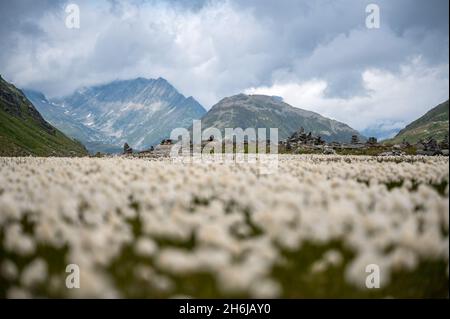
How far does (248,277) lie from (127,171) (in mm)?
10350

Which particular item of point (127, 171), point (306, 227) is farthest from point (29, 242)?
point (127, 171)

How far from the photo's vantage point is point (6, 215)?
7.94 m

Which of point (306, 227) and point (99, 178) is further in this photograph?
point (99, 178)

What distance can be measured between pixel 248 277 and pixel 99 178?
27.8ft

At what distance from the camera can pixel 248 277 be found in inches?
177

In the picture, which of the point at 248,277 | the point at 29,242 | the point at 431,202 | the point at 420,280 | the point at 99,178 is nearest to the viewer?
the point at 248,277
